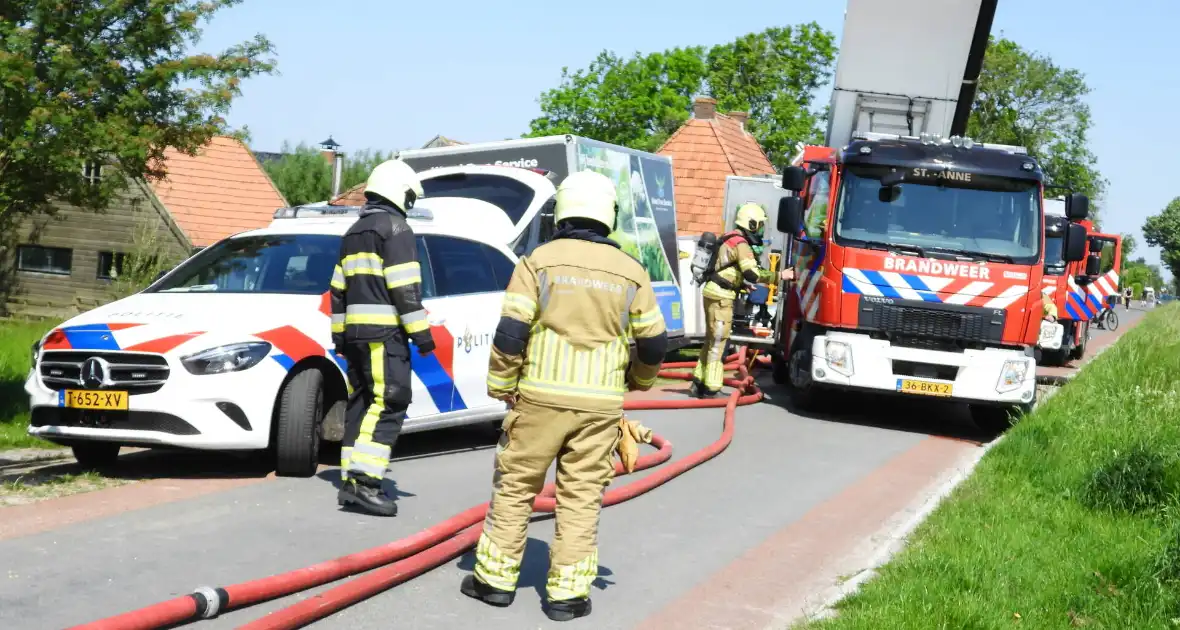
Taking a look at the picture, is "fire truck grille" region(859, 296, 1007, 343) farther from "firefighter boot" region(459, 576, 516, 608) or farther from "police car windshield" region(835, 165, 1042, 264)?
"firefighter boot" region(459, 576, 516, 608)

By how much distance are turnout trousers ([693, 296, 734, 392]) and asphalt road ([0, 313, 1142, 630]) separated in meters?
2.97

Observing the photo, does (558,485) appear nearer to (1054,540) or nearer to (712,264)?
(1054,540)

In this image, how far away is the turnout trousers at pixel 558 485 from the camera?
5.69 meters

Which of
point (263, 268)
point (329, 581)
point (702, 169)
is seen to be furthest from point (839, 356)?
point (702, 169)

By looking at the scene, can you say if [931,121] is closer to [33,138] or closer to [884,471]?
[884,471]

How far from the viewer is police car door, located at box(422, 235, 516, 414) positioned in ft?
31.4

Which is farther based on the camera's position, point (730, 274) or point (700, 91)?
point (700, 91)

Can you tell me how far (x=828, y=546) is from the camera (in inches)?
304

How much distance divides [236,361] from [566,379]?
3217mm

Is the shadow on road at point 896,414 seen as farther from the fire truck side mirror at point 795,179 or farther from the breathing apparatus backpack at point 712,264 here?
the fire truck side mirror at point 795,179

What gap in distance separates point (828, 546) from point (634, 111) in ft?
190

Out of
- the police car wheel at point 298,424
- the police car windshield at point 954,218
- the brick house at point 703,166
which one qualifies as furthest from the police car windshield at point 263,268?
the brick house at point 703,166

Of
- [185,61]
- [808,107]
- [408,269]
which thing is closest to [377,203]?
[408,269]

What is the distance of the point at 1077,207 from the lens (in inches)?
528
